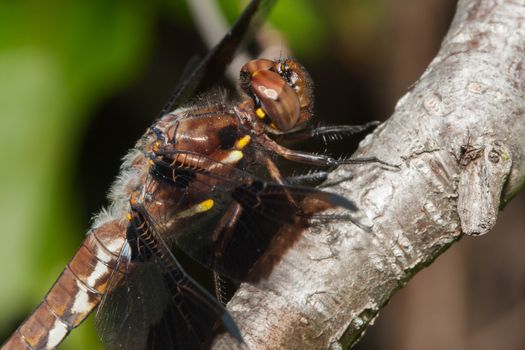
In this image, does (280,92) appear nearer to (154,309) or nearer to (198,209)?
(198,209)

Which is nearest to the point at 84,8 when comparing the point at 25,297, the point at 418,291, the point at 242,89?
the point at 242,89

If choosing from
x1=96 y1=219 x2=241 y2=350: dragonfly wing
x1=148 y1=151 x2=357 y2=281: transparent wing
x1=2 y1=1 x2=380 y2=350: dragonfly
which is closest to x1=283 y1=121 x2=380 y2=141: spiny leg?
x1=2 y1=1 x2=380 y2=350: dragonfly

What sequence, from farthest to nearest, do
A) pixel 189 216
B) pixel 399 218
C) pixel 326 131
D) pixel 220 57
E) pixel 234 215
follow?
1. pixel 220 57
2. pixel 326 131
3. pixel 189 216
4. pixel 234 215
5. pixel 399 218

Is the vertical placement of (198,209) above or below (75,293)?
above

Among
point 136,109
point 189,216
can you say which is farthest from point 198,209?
point 136,109

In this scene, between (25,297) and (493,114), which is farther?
(25,297)

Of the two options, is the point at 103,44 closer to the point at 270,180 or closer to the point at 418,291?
the point at 270,180

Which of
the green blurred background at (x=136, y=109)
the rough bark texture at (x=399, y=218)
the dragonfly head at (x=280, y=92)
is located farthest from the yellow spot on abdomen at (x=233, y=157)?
the green blurred background at (x=136, y=109)

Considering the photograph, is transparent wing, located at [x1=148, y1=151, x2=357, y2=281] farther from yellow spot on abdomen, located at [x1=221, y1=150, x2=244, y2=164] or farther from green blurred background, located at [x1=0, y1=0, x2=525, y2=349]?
green blurred background, located at [x1=0, y1=0, x2=525, y2=349]
